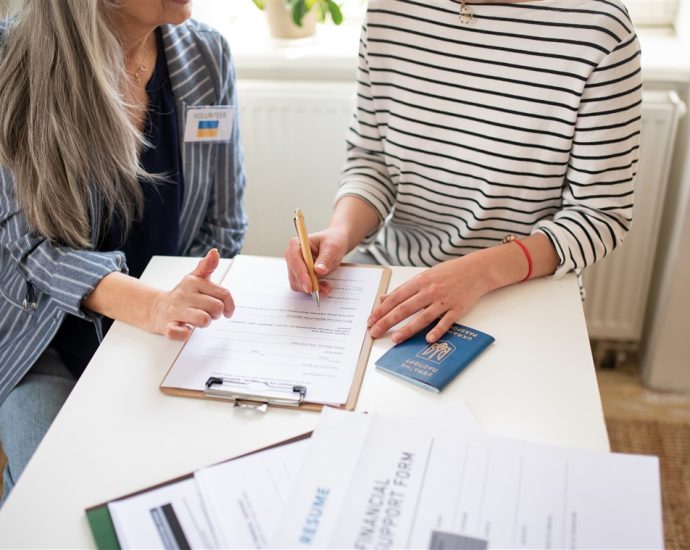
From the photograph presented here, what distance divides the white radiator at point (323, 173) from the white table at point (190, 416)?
82 centimetres

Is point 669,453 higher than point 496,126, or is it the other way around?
point 496,126

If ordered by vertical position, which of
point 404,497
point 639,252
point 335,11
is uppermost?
point 335,11

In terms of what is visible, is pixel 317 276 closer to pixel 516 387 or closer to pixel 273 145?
pixel 516 387

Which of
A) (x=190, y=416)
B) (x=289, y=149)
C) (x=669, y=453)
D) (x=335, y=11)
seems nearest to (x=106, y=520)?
(x=190, y=416)

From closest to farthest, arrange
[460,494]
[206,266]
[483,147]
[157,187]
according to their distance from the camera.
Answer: [460,494] → [206,266] → [483,147] → [157,187]

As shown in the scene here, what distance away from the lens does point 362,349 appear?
1008 millimetres

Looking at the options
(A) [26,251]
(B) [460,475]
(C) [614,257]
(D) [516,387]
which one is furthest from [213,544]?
(C) [614,257]

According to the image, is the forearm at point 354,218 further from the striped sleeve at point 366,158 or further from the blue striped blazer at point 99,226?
the blue striped blazer at point 99,226

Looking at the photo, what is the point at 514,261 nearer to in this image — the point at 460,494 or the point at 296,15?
the point at 460,494

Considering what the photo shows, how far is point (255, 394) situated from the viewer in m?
0.93

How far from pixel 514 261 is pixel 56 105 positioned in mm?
731

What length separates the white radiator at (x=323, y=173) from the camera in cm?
173

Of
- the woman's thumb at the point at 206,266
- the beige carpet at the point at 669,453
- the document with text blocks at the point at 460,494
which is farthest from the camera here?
the beige carpet at the point at 669,453

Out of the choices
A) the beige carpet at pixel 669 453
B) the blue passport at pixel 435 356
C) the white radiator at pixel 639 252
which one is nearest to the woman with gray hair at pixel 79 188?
the blue passport at pixel 435 356
